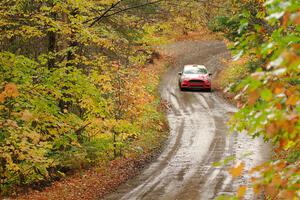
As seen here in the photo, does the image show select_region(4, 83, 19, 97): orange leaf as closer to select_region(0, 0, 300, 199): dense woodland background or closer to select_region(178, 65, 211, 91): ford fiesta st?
select_region(0, 0, 300, 199): dense woodland background

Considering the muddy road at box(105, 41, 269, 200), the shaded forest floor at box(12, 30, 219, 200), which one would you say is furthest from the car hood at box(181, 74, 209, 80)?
the shaded forest floor at box(12, 30, 219, 200)

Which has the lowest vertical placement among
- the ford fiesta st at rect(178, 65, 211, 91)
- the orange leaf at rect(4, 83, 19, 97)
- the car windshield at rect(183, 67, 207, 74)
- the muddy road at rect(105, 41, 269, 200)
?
the muddy road at rect(105, 41, 269, 200)

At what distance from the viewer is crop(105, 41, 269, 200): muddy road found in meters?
12.8

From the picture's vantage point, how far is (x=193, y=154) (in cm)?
1728

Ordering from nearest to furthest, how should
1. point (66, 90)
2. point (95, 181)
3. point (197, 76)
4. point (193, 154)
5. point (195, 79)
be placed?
1. point (66, 90)
2. point (95, 181)
3. point (193, 154)
4. point (197, 76)
5. point (195, 79)

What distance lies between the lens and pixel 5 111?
10078 millimetres

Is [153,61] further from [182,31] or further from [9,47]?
[9,47]

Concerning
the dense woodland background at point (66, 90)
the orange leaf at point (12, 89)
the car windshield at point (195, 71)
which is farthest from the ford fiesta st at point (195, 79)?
the orange leaf at point (12, 89)

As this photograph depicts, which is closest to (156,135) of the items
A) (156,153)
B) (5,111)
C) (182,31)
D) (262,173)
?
(156,153)

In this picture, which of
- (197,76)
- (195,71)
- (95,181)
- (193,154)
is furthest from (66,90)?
(195,71)

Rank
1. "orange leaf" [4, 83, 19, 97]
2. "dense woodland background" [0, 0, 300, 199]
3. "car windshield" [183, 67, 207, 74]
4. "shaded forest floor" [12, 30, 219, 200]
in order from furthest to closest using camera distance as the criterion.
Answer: "car windshield" [183, 67, 207, 74] < "shaded forest floor" [12, 30, 219, 200] < "dense woodland background" [0, 0, 300, 199] < "orange leaf" [4, 83, 19, 97]

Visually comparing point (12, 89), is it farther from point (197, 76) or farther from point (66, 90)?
point (197, 76)

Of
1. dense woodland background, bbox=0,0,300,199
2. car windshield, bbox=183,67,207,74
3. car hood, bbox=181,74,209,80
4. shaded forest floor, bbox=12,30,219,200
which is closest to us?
dense woodland background, bbox=0,0,300,199

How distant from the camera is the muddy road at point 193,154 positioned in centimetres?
1277
